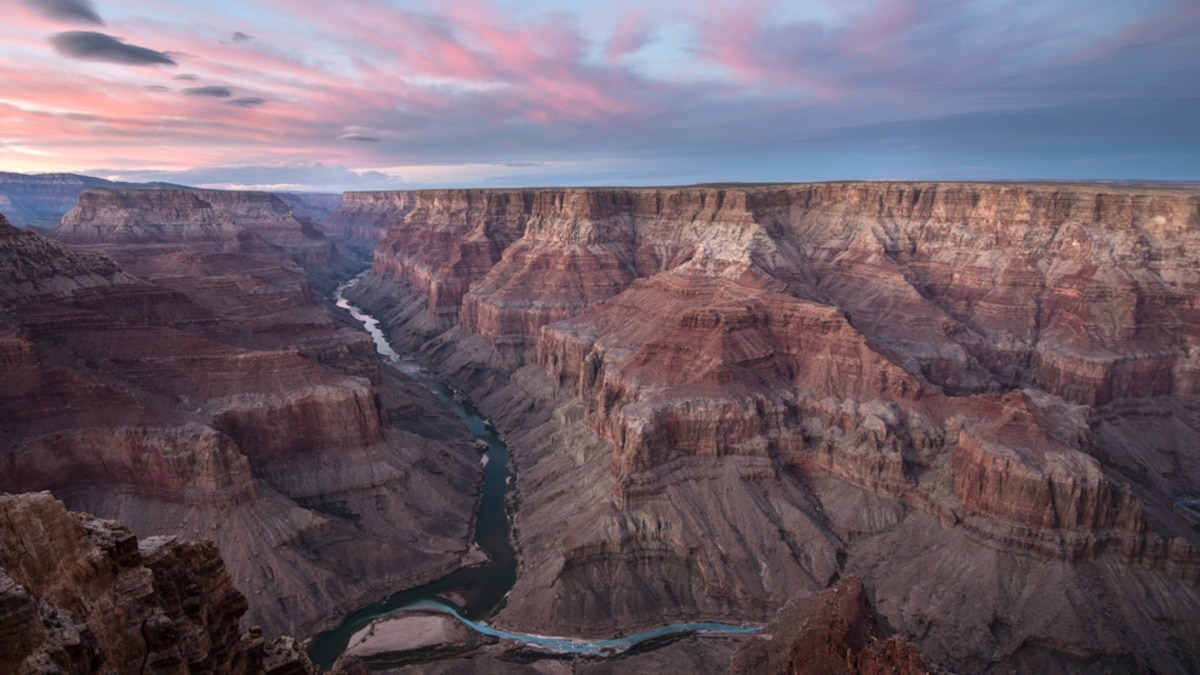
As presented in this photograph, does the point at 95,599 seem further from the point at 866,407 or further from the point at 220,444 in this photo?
the point at 866,407

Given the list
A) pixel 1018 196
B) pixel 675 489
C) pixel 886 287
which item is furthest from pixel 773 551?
pixel 1018 196

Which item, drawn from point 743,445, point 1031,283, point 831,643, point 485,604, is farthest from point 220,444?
point 1031,283

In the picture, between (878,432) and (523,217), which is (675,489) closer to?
(878,432)

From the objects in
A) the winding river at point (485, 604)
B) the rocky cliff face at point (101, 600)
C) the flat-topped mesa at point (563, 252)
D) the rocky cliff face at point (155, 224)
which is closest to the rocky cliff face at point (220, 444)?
the winding river at point (485, 604)

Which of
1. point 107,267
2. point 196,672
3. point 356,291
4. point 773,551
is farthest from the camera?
point 356,291

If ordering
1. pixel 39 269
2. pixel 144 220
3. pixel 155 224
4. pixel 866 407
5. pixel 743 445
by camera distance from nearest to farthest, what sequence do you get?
pixel 866 407 < pixel 743 445 < pixel 39 269 < pixel 144 220 < pixel 155 224

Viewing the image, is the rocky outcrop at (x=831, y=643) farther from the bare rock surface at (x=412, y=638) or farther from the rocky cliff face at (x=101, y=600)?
the bare rock surface at (x=412, y=638)
